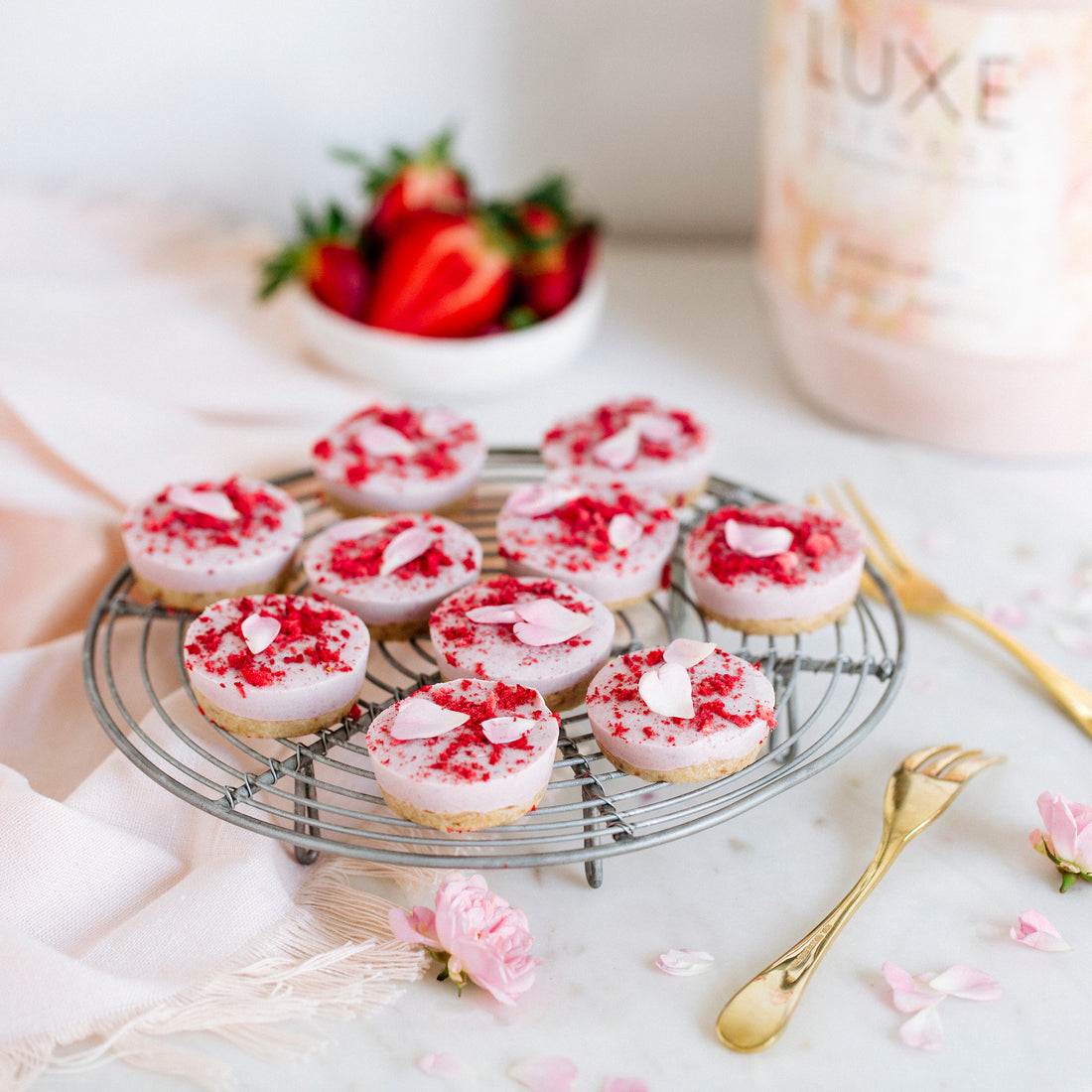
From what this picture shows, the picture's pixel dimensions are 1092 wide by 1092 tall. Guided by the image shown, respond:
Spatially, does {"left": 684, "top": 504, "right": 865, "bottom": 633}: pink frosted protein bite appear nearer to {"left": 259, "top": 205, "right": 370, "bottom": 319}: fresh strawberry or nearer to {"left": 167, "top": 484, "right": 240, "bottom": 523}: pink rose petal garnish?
{"left": 167, "top": 484, "right": 240, "bottom": 523}: pink rose petal garnish

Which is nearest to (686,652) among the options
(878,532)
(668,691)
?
(668,691)

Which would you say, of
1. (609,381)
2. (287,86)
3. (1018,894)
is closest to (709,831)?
(1018,894)

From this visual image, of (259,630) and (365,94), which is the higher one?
(365,94)

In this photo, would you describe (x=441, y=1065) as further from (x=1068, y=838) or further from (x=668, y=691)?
(x=1068, y=838)

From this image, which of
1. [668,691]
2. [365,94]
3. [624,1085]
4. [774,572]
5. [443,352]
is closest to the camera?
[624,1085]

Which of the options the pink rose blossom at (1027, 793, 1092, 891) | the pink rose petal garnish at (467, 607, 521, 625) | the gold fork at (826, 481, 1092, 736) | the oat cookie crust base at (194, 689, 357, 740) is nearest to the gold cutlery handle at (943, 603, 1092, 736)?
the gold fork at (826, 481, 1092, 736)

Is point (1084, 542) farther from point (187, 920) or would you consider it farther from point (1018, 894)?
point (187, 920)

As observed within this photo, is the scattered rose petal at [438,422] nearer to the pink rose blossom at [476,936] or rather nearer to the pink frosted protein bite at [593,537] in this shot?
the pink frosted protein bite at [593,537]

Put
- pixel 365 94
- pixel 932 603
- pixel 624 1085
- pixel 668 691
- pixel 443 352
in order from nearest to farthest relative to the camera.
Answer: pixel 624 1085 < pixel 668 691 < pixel 932 603 < pixel 443 352 < pixel 365 94
